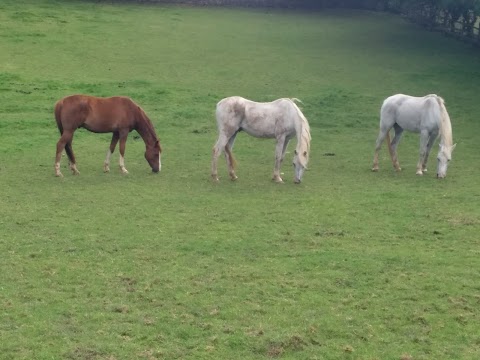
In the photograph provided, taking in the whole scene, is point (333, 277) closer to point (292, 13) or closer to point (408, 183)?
point (408, 183)

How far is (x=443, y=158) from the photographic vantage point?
13.3 m

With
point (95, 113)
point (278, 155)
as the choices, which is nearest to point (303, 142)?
point (278, 155)

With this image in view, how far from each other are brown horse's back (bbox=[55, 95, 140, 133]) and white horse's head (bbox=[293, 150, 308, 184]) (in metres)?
2.84

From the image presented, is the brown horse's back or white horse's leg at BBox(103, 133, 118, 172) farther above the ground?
the brown horse's back

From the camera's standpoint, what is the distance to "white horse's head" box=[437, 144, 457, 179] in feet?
43.5

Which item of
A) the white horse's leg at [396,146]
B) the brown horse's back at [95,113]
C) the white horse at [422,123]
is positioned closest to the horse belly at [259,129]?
the brown horse's back at [95,113]

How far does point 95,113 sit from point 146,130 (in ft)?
3.15

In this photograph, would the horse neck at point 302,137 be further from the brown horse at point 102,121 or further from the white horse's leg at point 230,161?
the brown horse at point 102,121

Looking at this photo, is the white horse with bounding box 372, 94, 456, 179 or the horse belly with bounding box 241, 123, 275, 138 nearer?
the horse belly with bounding box 241, 123, 275, 138

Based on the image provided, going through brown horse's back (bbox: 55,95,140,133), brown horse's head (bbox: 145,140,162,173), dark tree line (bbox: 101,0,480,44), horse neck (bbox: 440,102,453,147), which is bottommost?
brown horse's head (bbox: 145,140,162,173)

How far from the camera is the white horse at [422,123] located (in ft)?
43.7

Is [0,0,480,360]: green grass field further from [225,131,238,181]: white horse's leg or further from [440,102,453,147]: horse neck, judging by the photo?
[440,102,453,147]: horse neck

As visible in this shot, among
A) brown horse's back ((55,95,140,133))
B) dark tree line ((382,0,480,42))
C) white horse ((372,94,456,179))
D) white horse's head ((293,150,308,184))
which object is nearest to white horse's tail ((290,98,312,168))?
white horse's head ((293,150,308,184))

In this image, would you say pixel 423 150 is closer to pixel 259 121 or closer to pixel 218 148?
pixel 259 121
